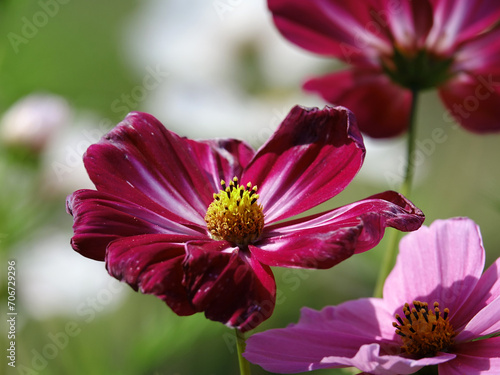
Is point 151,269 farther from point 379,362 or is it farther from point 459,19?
point 459,19

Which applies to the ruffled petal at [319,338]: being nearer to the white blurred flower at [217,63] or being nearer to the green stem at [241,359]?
the green stem at [241,359]

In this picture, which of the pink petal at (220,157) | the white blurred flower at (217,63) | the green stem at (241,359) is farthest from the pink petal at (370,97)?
the white blurred flower at (217,63)

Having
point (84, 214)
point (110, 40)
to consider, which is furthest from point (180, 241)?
point (110, 40)

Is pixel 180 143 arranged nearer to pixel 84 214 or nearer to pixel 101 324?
pixel 84 214

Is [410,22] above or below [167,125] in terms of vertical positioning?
above

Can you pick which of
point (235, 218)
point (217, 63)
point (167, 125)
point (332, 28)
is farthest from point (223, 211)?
point (217, 63)

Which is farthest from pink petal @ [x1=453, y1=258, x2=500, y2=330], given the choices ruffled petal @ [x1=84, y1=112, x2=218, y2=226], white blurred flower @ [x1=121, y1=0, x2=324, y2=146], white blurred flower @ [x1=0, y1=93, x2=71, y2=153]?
white blurred flower @ [x1=121, y1=0, x2=324, y2=146]
